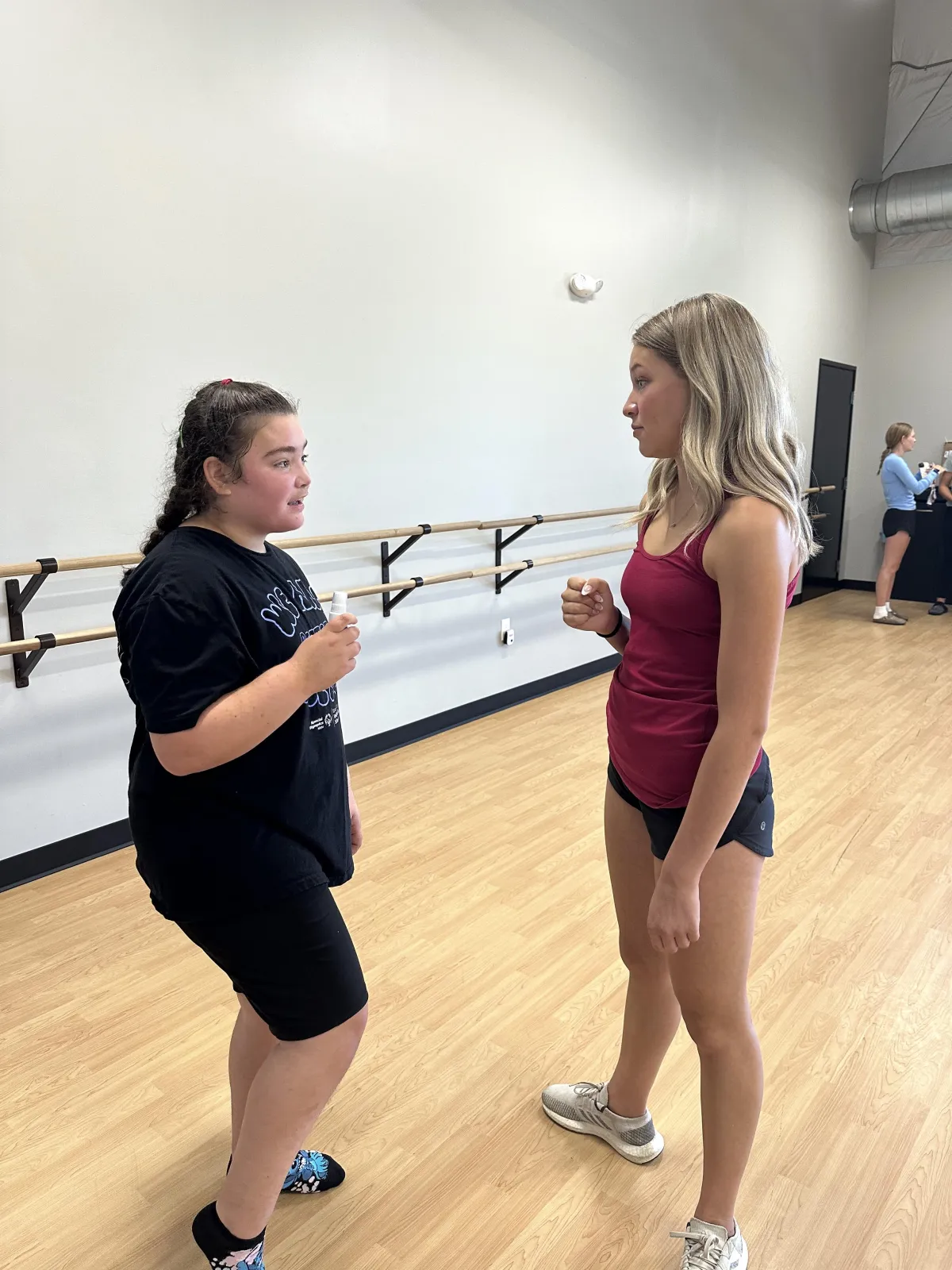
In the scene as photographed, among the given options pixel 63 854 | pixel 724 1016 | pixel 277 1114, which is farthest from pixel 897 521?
pixel 277 1114

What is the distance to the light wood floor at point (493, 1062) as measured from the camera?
1.56 metres

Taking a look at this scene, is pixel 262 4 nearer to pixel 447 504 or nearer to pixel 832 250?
pixel 447 504

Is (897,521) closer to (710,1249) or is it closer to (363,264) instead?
(363,264)

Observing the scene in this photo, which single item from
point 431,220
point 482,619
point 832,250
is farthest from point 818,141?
point 482,619

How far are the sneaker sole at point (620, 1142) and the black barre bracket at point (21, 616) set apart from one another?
189 cm

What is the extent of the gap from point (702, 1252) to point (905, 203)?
8617mm

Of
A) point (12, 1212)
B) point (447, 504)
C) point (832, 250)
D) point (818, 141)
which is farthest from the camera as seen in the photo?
point (832, 250)

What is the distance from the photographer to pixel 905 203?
7.70 meters

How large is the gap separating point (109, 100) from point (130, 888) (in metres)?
2.45

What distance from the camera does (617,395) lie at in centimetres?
534

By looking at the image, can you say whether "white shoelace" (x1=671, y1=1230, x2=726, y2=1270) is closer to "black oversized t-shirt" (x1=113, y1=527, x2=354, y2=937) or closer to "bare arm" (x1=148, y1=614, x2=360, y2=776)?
"black oversized t-shirt" (x1=113, y1=527, x2=354, y2=937)

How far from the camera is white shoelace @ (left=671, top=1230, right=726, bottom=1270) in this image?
4.66 feet

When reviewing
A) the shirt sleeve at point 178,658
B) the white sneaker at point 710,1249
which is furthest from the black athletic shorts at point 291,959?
the white sneaker at point 710,1249

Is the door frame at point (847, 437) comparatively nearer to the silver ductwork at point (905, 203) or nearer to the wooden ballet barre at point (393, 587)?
the silver ductwork at point (905, 203)
